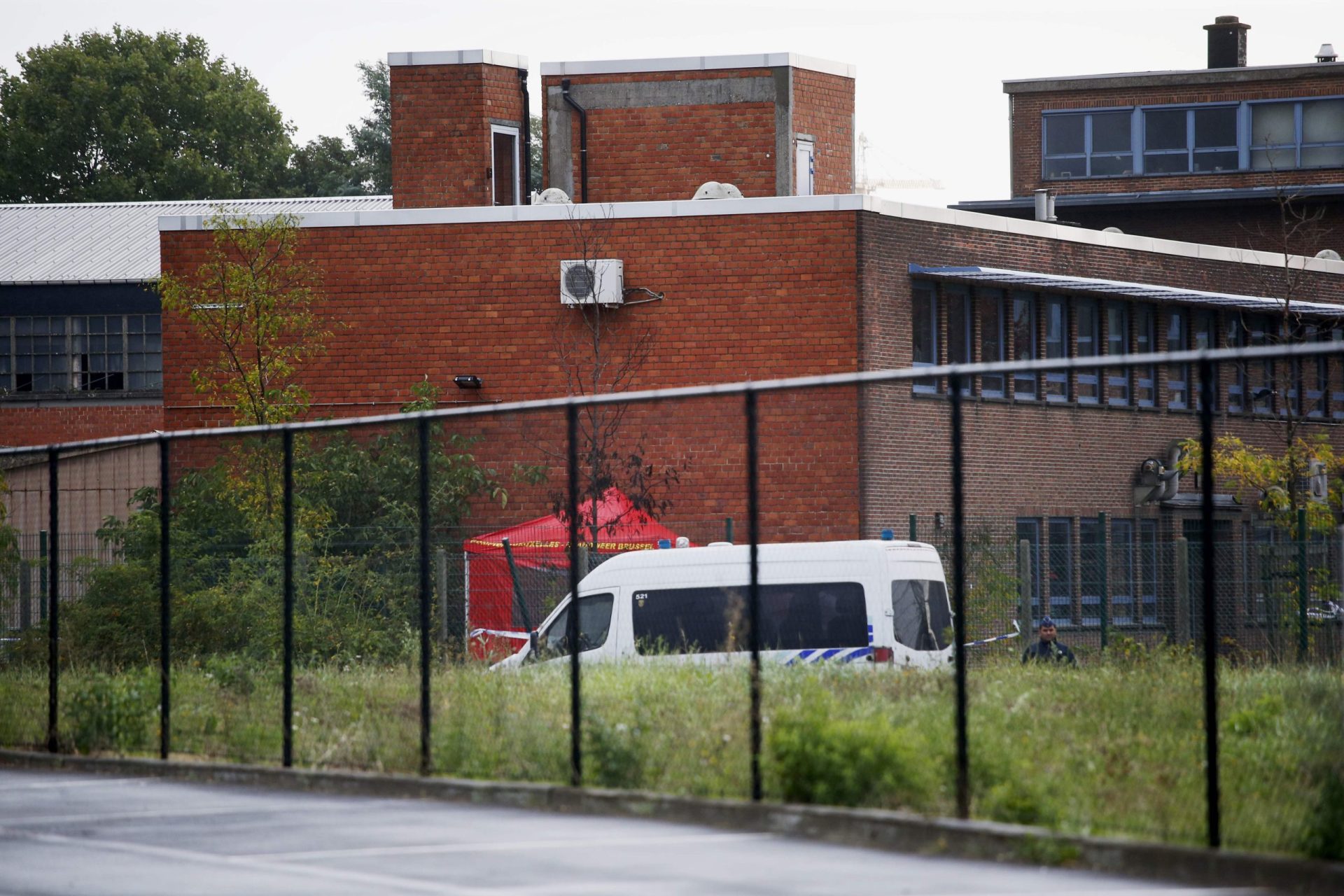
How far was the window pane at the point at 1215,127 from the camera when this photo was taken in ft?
A: 180

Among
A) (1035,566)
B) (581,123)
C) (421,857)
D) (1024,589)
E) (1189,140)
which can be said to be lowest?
(421,857)

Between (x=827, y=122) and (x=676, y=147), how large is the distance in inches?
137

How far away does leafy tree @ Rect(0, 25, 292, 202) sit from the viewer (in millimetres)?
68750

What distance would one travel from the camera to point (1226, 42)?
196 ft

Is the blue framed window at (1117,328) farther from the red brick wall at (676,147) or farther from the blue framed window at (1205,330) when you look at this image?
the red brick wall at (676,147)

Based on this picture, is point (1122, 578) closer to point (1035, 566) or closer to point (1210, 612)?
point (1035, 566)

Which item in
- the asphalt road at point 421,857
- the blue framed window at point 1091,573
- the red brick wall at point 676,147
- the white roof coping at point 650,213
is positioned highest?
the red brick wall at point 676,147

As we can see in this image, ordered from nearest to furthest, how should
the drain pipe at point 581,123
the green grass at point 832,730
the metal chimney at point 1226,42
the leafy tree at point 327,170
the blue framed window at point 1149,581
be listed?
the green grass at point 832,730 → the blue framed window at point 1149,581 → the drain pipe at point 581,123 → the metal chimney at point 1226,42 → the leafy tree at point 327,170

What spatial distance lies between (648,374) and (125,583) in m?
13.5

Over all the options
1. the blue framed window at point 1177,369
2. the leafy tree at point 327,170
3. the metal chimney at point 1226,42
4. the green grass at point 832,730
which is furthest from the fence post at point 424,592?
the leafy tree at point 327,170

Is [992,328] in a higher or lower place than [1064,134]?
lower

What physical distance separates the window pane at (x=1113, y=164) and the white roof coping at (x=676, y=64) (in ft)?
80.1

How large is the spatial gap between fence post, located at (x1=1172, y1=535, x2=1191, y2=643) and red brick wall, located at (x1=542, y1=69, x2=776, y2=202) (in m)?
18.5

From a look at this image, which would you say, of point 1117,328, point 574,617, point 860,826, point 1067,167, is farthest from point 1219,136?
point 860,826
